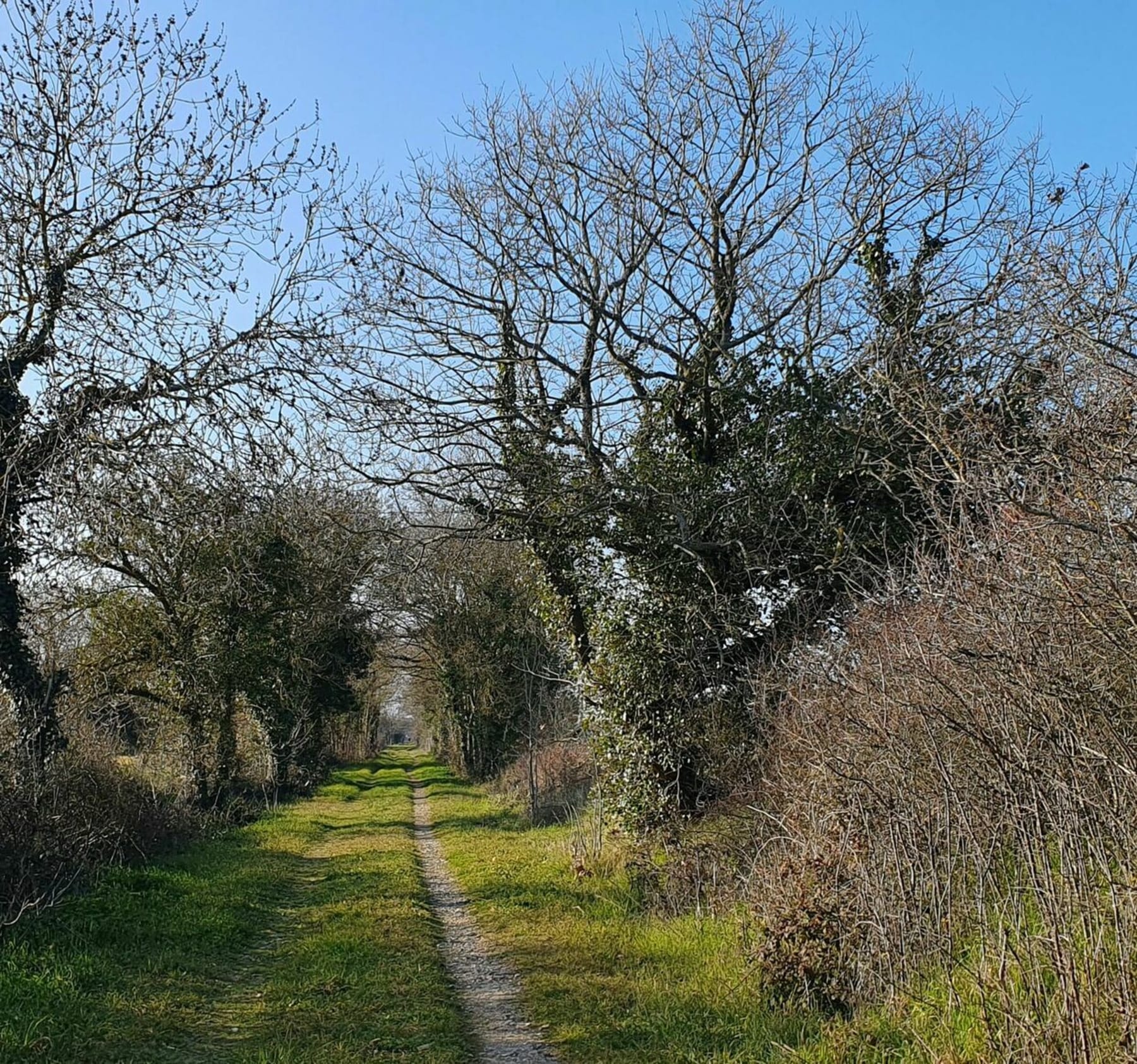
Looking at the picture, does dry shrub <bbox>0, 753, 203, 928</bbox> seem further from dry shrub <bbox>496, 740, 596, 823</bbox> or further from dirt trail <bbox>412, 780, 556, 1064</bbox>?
dry shrub <bbox>496, 740, 596, 823</bbox>

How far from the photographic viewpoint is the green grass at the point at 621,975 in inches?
242

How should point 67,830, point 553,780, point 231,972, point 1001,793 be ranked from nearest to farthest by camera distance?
point 1001,793
point 231,972
point 67,830
point 553,780

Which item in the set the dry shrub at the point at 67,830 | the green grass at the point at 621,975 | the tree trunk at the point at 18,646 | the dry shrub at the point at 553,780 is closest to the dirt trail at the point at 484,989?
the green grass at the point at 621,975

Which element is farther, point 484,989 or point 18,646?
point 18,646

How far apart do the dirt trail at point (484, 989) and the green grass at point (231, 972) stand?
18cm

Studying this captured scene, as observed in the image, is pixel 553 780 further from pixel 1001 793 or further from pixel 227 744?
pixel 1001 793

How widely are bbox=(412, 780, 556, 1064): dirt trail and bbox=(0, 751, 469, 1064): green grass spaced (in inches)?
7.1

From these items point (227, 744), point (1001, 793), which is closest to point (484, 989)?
point (1001, 793)

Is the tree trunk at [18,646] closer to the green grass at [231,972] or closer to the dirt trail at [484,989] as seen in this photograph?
the green grass at [231,972]

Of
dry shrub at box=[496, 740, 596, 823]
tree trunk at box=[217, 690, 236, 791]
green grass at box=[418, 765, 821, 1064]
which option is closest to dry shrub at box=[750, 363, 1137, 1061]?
green grass at box=[418, 765, 821, 1064]

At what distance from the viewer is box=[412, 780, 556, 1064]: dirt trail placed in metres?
6.48

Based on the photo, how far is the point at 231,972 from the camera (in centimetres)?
851

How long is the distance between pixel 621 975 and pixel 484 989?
3.79ft

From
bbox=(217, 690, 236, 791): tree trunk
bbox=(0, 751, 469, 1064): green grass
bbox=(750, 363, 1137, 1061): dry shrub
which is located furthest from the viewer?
bbox=(217, 690, 236, 791): tree trunk
